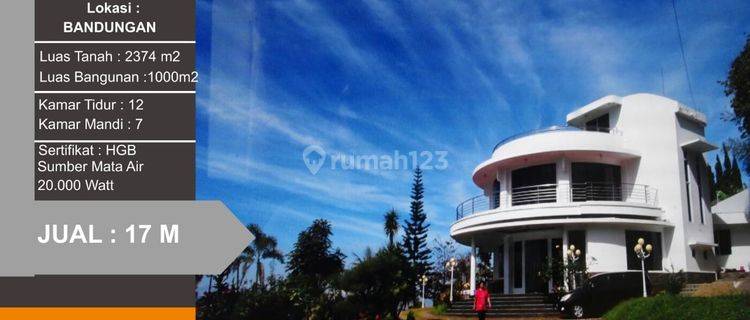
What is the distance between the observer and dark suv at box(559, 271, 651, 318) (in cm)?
1412

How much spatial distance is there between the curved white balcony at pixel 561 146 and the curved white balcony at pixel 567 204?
0.82 metres

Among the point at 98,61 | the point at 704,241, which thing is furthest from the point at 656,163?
the point at 98,61

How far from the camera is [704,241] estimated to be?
59.6 feet

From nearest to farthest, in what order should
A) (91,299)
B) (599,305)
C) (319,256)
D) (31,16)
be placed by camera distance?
1. (91,299)
2. (31,16)
3. (599,305)
4. (319,256)

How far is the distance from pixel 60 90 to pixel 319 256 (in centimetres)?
2112

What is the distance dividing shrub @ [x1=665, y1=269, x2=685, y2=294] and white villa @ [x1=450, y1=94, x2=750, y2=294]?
0.52 meters

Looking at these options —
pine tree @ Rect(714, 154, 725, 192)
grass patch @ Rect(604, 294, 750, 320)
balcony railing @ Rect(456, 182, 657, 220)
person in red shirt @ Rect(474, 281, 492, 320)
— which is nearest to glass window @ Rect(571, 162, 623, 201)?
balcony railing @ Rect(456, 182, 657, 220)

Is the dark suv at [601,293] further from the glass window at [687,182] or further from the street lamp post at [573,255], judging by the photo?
the glass window at [687,182]

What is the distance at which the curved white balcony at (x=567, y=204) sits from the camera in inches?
664

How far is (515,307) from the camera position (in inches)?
A: 612

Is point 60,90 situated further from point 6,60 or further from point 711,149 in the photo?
point 711,149

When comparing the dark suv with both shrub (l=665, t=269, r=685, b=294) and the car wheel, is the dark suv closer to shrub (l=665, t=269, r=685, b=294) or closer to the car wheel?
the car wheel

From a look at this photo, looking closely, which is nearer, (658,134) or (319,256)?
(658,134)

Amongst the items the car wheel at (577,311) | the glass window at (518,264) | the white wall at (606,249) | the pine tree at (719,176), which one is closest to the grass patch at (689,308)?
the car wheel at (577,311)
